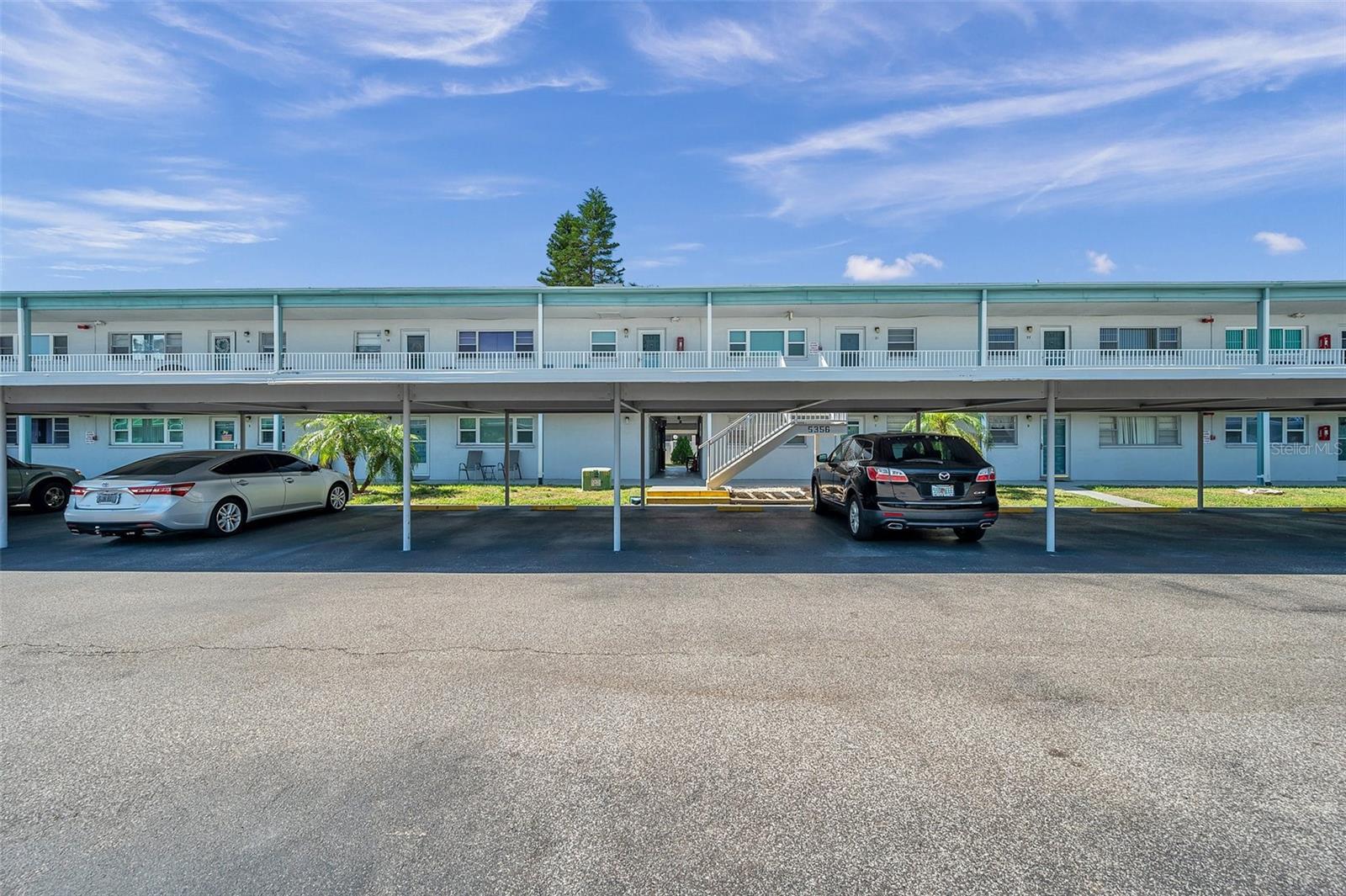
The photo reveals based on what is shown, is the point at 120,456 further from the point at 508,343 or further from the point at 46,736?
the point at 46,736

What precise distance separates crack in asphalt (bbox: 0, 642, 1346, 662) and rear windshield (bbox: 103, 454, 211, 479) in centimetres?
559

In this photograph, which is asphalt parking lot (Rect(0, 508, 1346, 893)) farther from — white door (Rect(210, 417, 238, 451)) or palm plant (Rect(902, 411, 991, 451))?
white door (Rect(210, 417, 238, 451))

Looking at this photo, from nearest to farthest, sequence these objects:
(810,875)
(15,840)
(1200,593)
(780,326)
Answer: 1. (810,875)
2. (15,840)
3. (1200,593)
4. (780,326)

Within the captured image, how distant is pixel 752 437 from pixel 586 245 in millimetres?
30400

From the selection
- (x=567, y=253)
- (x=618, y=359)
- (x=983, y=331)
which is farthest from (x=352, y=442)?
(x=567, y=253)

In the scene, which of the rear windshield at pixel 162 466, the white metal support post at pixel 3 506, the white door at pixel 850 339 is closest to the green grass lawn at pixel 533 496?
the rear windshield at pixel 162 466

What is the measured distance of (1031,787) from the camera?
3.05 metres

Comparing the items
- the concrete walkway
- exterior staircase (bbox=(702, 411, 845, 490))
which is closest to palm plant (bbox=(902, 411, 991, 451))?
exterior staircase (bbox=(702, 411, 845, 490))

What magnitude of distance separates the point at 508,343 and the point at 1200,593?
59.0 feet

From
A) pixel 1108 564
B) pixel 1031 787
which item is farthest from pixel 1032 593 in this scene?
pixel 1031 787

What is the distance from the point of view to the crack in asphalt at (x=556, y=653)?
473 centimetres

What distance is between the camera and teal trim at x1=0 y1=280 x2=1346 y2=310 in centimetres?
1731

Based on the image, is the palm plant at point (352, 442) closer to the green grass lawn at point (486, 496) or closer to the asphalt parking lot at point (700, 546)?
the green grass lawn at point (486, 496)

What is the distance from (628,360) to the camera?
19641 mm
